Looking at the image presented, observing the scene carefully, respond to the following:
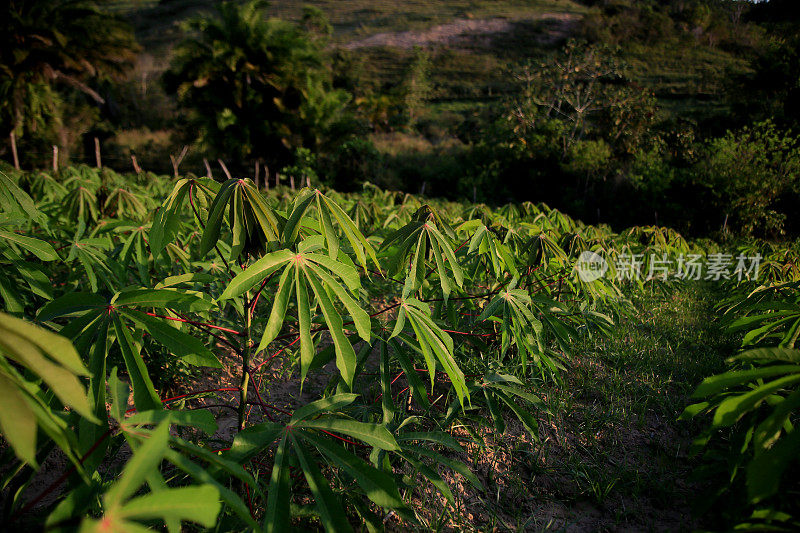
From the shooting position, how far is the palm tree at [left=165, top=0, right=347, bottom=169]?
1056cm

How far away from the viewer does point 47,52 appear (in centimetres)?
902

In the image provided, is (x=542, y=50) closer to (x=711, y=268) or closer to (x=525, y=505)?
(x=711, y=268)

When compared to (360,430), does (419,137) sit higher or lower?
higher

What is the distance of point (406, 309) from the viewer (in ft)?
3.47

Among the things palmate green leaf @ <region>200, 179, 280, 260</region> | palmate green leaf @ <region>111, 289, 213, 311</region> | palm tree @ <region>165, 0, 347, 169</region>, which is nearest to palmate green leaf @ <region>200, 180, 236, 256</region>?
palmate green leaf @ <region>200, 179, 280, 260</region>

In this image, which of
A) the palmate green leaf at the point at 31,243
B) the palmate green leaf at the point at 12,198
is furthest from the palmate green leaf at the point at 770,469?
the palmate green leaf at the point at 12,198

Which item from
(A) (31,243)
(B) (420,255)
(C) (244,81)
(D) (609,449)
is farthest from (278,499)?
(C) (244,81)

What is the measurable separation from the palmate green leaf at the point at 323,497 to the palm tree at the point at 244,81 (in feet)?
37.9

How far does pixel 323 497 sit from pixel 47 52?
43.0 ft

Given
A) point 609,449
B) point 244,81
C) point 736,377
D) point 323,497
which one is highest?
point 244,81

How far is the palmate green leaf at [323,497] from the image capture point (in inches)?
29.0

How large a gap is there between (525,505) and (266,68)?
41.0ft

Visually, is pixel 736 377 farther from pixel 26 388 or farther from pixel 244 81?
pixel 244 81

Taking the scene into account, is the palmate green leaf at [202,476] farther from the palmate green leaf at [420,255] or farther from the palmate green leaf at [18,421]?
the palmate green leaf at [420,255]
